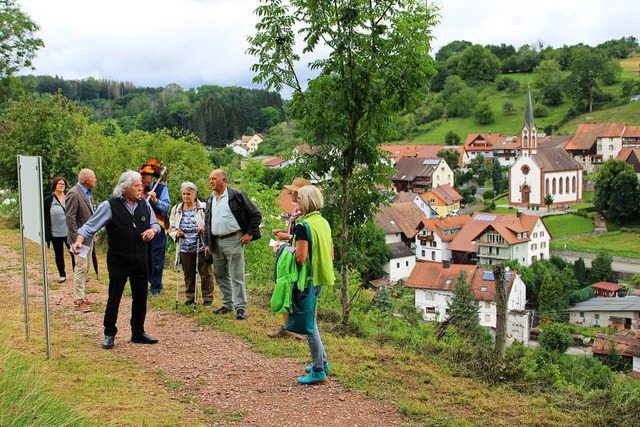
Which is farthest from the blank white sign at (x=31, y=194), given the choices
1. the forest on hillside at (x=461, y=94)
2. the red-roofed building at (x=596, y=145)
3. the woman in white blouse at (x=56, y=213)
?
the red-roofed building at (x=596, y=145)

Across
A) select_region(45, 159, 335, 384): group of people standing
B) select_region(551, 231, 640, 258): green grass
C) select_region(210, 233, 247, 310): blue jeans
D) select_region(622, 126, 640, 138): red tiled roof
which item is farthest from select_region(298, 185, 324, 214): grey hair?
select_region(622, 126, 640, 138): red tiled roof

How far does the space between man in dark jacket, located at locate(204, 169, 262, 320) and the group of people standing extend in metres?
0.01

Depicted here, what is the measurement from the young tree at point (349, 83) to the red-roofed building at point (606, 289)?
3534 cm

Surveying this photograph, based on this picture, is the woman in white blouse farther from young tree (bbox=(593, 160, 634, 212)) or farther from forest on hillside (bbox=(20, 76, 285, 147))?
forest on hillside (bbox=(20, 76, 285, 147))

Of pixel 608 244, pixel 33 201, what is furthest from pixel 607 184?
pixel 33 201

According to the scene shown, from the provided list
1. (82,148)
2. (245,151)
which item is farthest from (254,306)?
(245,151)

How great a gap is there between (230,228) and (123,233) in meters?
1.56

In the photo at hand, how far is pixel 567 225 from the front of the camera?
59.2 m

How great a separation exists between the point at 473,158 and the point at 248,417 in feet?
290

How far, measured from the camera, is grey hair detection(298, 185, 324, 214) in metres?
5.41

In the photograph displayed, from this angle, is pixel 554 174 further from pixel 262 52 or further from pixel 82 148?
pixel 262 52

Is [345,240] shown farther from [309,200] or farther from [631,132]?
[631,132]

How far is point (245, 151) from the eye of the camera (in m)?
112

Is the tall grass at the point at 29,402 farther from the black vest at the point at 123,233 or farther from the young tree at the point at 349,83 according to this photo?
the young tree at the point at 349,83
